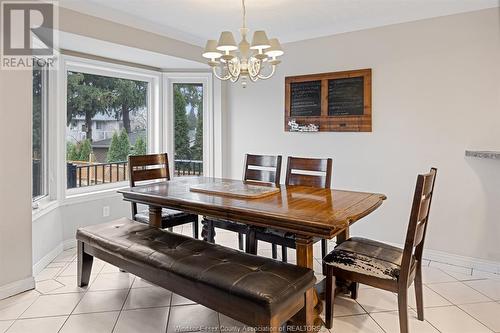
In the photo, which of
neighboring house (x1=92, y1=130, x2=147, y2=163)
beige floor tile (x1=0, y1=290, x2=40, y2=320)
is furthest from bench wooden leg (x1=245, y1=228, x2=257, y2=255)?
neighboring house (x1=92, y1=130, x2=147, y2=163)

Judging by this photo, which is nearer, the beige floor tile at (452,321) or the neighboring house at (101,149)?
the beige floor tile at (452,321)

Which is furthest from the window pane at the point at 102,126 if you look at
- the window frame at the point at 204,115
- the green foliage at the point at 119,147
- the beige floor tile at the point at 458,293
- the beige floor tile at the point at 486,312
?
the beige floor tile at the point at 486,312

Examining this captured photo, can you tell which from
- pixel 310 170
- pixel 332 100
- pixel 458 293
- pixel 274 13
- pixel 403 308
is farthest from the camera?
pixel 332 100

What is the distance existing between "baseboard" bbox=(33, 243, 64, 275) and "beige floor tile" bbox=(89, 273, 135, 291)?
1.81 ft

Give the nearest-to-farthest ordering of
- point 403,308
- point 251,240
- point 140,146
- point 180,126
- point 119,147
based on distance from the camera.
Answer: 1. point 403,308
2. point 251,240
3. point 119,147
4. point 140,146
5. point 180,126

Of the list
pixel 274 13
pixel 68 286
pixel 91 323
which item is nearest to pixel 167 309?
pixel 91 323

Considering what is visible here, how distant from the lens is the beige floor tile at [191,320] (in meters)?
2.17

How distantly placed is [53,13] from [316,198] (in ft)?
8.78

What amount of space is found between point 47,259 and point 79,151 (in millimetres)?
1292

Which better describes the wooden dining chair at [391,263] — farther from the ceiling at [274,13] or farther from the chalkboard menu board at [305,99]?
the chalkboard menu board at [305,99]

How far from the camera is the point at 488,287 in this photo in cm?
281

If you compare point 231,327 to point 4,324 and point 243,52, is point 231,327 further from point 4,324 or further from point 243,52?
point 243,52

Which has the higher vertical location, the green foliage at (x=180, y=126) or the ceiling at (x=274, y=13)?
the ceiling at (x=274, y=13)

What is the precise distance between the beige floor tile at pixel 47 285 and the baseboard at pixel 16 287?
6 cm
